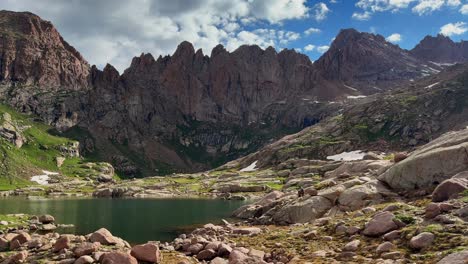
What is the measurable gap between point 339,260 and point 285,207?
35174 mm

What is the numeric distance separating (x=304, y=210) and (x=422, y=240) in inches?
1248

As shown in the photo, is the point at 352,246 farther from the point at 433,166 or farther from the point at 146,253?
the point at 433,166

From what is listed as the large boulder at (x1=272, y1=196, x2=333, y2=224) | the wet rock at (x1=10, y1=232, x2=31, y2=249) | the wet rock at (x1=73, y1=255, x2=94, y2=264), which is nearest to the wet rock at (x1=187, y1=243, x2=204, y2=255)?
the wet rock at (x1=73, y1=255, x2=94, y2=264)

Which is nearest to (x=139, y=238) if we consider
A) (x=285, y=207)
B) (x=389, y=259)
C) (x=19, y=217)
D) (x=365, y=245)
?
(x=285, y=207)

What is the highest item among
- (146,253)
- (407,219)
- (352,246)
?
(407,219)

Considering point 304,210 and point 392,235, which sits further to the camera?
point 304,210

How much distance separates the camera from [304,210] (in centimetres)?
5566

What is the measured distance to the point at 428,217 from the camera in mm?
28703

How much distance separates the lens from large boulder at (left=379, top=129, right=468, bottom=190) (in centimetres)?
4131

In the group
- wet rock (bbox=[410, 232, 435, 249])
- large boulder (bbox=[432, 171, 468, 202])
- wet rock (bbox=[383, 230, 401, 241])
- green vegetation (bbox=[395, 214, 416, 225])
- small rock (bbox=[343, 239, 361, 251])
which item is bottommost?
small rock (bbox=[343, 239, 361, 251])

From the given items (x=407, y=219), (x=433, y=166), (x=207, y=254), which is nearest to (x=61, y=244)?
(x=207, y=254)

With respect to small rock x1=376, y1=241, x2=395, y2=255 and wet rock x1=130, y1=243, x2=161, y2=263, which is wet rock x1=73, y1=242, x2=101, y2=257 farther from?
small rock x1=376, y1=241, x2=395, y2=255

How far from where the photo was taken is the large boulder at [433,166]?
41.3m

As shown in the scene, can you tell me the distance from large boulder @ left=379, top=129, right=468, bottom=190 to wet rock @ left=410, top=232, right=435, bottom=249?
19303 millimetres
